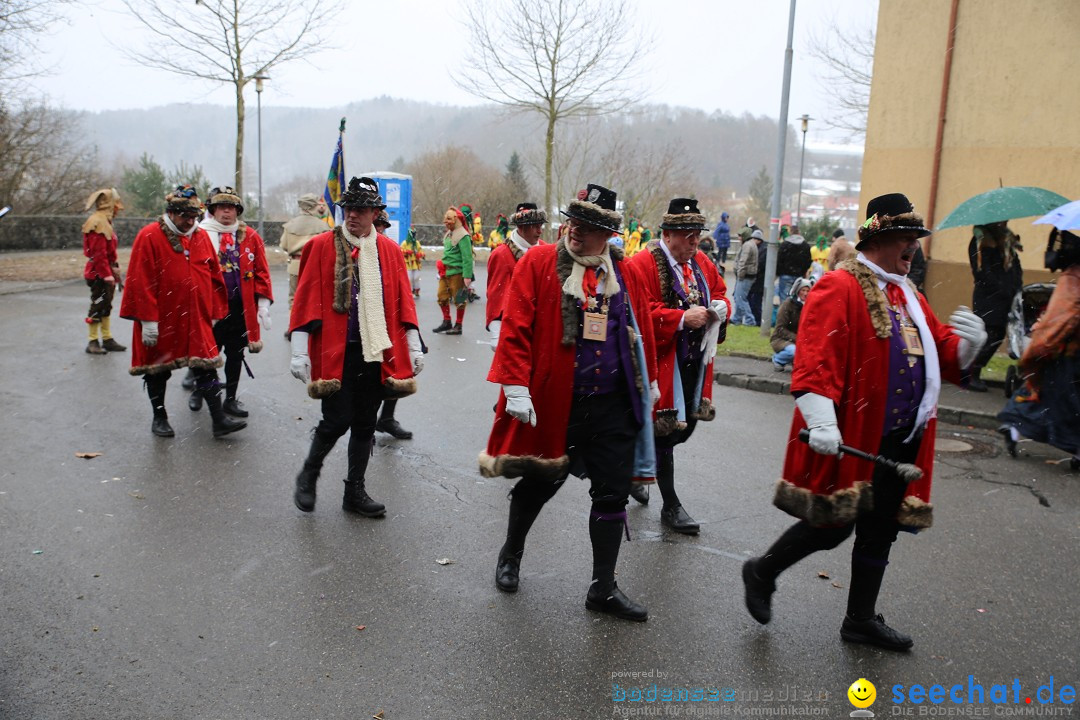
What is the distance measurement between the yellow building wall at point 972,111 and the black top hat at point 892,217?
9.17 m

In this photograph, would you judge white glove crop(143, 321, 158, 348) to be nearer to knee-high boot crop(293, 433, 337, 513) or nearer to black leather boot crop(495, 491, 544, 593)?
knee-high boot crop(293, 433, 337, 513)

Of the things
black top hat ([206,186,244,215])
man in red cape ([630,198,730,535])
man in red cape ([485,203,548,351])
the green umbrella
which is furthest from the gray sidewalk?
black top hat ([206,186,244,215])

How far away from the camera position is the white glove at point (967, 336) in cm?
354

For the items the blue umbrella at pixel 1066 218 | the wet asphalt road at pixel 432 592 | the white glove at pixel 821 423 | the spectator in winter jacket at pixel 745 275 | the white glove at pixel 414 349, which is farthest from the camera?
the spectator in winter jacket at pixel 745 275

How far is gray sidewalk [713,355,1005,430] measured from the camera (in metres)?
8.40

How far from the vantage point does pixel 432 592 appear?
4309 mm

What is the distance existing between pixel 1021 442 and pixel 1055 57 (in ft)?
20.5

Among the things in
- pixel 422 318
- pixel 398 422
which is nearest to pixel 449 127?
pixel 422 318

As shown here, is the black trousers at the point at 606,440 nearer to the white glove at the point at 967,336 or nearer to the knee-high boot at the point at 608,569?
the knee-high boot at the point at 608,569

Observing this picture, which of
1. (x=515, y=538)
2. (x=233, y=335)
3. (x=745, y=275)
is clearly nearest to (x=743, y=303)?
(x=745, y=275)

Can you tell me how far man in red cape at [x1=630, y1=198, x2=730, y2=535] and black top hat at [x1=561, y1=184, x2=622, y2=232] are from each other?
854mm

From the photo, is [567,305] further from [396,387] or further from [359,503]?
[359,503]

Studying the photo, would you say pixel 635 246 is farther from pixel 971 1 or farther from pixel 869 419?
pixel 869 419

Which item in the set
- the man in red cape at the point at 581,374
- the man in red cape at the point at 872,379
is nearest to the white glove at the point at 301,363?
the man in red cape at the point at 581,374
